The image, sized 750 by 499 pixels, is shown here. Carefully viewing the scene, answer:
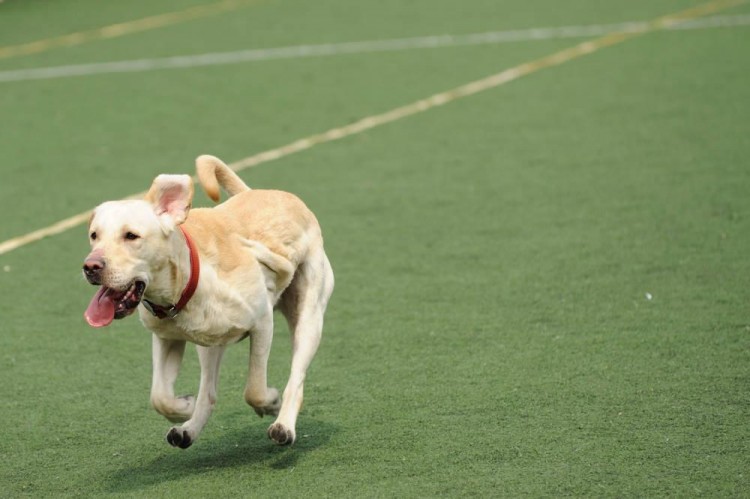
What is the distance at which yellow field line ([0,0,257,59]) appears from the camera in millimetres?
16375

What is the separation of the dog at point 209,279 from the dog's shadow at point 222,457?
14 cm

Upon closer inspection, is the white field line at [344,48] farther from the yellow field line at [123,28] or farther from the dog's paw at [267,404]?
the dog's paw at [267,404]

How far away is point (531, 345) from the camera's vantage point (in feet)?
22.7

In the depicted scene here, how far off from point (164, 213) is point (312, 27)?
1232cm

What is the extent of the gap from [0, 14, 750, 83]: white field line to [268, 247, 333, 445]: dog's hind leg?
938 cm

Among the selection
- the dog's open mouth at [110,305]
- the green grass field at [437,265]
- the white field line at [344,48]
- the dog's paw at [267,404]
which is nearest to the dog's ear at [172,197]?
the dog's open mouth at [110,305]

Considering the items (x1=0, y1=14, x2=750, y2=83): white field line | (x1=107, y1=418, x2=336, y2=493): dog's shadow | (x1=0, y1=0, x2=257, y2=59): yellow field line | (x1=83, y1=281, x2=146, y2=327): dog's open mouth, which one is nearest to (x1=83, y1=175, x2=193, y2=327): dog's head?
Answer: (x1=83, y1=281, x2=146, y2=327): dog's open mouth

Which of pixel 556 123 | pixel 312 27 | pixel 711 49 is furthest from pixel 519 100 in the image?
pixel 312 27

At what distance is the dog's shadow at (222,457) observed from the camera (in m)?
5.45

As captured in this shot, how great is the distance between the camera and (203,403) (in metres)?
5.62

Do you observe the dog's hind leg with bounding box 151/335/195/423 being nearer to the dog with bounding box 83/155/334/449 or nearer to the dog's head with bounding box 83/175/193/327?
the dog with bounding box 83/155/334/449

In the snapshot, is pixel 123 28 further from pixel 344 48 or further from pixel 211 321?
pixel 211 321

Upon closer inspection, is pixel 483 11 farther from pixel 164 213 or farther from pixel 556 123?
pixel 164 213

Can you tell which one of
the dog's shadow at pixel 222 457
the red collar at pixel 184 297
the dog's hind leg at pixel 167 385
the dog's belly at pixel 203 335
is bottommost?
the dog's shadow at pixel 222 457
